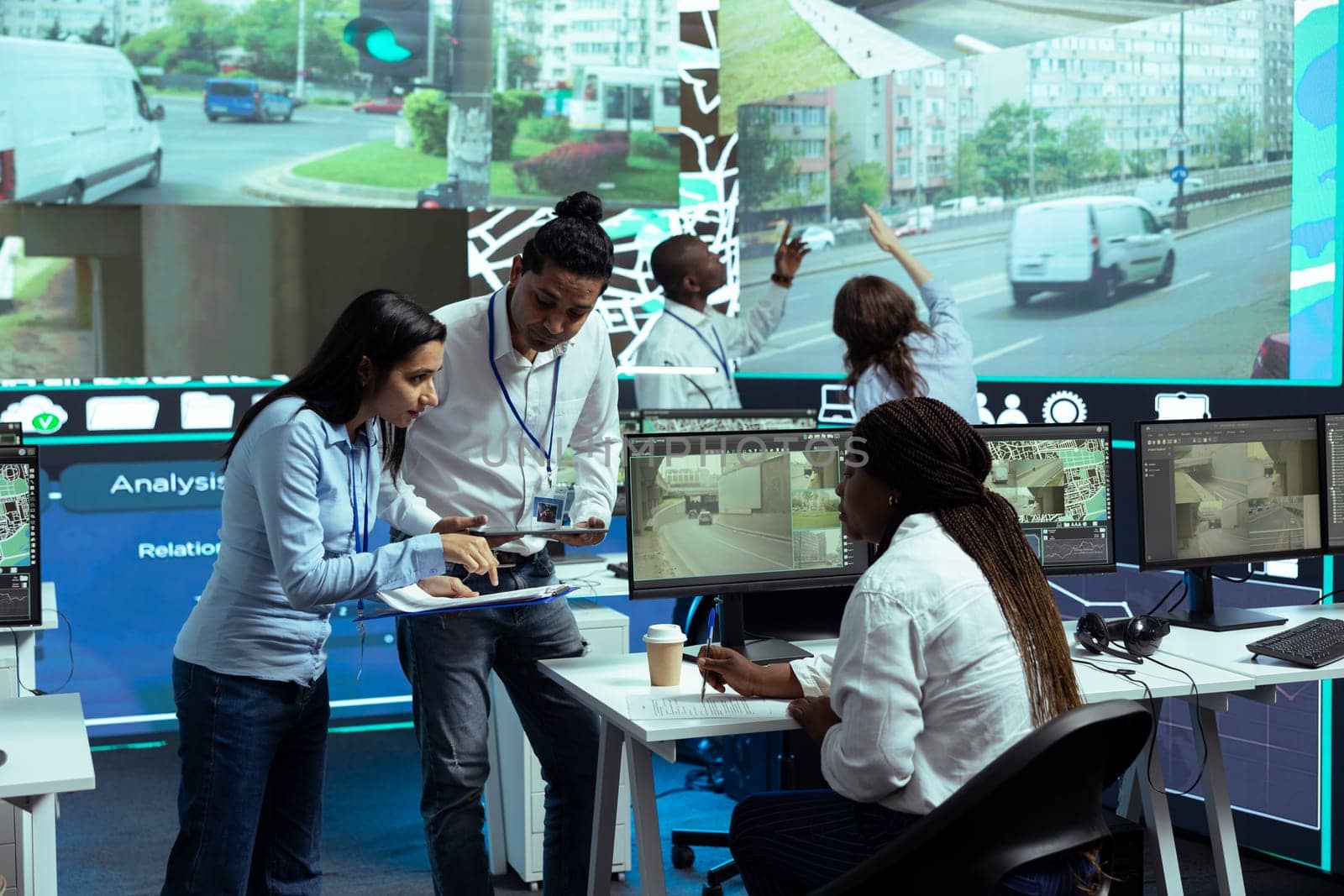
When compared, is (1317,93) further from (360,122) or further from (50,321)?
(50,321)

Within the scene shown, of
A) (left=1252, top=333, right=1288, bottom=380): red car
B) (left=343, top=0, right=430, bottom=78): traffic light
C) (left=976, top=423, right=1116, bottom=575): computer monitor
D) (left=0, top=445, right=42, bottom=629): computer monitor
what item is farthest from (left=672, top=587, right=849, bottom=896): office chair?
(left=343, top=0, right=430, bottom=78): traffic light

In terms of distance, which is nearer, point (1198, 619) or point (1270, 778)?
point (1198, 619)

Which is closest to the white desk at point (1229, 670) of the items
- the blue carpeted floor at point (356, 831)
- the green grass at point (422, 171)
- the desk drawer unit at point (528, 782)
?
the blue carpeted floor at point (356, 831)

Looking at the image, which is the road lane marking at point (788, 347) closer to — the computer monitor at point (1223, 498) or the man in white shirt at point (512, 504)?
the computer monitor at point (1223, 498)

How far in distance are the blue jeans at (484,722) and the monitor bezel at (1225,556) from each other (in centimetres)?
140

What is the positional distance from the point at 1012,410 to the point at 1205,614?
50.1 inches

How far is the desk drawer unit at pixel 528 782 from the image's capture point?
3555mm

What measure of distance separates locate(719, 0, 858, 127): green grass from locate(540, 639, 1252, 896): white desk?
307 cm

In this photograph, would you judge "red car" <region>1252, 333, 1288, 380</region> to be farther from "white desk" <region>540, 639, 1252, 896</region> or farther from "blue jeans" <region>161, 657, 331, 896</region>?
"blue jeans" <region>161, 657, 331, 896</region>

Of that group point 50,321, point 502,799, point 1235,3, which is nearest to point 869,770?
point 502,799

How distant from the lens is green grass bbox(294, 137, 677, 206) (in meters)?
5.21

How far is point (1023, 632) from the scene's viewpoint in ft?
6.47

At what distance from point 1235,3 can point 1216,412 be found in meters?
1.17

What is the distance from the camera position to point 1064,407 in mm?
4215
